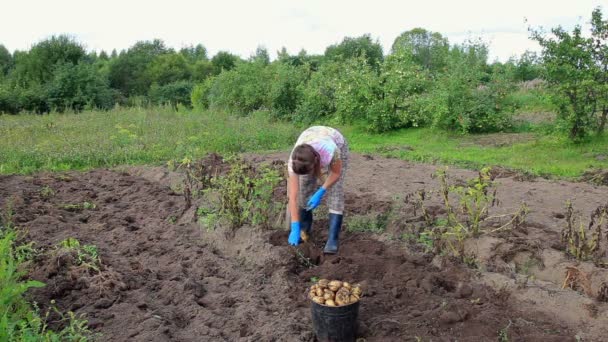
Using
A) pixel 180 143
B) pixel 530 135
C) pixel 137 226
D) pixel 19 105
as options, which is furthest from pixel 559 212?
pixel 19 105

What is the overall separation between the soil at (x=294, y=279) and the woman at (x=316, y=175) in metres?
0.26

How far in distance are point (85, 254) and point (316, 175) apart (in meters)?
2.20

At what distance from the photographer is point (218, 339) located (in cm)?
374

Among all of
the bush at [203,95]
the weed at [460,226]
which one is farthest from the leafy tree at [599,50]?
the bush at [203,95]

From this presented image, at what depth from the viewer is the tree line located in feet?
34.0

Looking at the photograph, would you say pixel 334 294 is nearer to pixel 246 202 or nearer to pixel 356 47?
pixel 246 202

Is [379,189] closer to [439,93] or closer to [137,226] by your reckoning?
[137,226]

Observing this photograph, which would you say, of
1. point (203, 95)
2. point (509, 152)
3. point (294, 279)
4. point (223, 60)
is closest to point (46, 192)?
point (294, 279)

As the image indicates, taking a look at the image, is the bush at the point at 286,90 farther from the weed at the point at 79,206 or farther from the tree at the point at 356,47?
the tree at the point at 356,47

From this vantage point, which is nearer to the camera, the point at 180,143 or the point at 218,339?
the point at 218,339

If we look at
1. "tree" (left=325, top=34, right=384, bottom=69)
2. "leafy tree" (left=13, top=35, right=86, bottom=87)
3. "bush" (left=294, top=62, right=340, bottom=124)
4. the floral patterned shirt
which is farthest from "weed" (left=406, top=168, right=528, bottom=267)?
"tree" (left=325, top=34, right=384, bottom=69)

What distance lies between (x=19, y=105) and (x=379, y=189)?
20169 mm

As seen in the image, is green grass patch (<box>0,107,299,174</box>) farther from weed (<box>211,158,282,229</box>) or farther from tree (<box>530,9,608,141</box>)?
tree (<box>530,9,608,141</box>)

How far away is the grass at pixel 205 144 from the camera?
10078 mm
